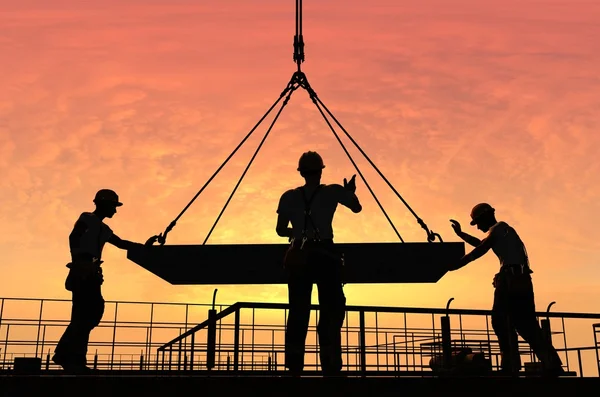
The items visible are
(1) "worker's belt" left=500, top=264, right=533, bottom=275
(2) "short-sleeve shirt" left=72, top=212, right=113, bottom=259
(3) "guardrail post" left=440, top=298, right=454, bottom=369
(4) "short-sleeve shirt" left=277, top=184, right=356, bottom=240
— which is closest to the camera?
(4) "short-sleeve shirt" left=277, top=184, right=356, bottom=240

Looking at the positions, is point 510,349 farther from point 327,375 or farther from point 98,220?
point 98,220

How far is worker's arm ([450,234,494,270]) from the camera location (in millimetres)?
10266

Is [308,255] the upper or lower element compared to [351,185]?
lower

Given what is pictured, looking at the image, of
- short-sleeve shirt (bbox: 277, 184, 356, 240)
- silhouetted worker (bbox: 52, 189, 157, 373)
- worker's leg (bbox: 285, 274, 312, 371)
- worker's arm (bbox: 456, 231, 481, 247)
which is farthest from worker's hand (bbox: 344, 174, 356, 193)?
silhouetted worker (bbox: 52, 189, 157, 373)

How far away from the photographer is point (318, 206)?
9383mm

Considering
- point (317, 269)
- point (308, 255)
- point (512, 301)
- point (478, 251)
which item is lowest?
point (512, 301)

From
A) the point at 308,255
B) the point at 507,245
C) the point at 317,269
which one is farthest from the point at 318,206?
the point at 507,245

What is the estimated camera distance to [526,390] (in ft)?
30.2

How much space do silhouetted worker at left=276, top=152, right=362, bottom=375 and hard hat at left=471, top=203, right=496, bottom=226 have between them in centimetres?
197

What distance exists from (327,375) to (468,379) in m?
1.61

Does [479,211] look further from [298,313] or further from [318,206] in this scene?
[298,313]

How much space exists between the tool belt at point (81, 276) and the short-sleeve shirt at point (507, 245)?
498 cm

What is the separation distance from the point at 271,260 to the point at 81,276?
2803 mm

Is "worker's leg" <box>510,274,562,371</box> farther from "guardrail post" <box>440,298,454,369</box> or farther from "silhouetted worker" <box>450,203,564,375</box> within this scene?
"guardrail post" <box>440,298,454,369</box>
